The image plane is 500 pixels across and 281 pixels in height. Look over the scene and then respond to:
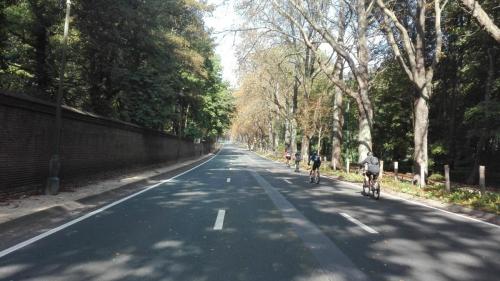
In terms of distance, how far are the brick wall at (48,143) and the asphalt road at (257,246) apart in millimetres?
3125

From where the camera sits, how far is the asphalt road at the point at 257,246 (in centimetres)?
580

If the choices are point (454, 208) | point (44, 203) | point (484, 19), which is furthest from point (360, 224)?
point (484, 19)

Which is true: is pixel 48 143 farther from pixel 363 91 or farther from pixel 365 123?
pixel 365 123

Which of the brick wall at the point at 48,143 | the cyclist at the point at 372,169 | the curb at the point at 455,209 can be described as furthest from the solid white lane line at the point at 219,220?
the cyclist at the point at 372,169

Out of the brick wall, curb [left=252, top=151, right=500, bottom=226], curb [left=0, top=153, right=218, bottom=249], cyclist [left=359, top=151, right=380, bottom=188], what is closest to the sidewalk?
curb [left=0, top=153, right=218, bottom=249]

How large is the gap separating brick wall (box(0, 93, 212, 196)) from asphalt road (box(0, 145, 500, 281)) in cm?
312

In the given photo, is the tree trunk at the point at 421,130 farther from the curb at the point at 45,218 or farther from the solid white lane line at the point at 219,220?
the curb at the point at 45,218

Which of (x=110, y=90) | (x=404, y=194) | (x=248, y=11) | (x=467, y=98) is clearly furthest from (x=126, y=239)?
(x=467, y=98)

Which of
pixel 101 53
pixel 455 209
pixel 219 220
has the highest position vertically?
pixel 101 53

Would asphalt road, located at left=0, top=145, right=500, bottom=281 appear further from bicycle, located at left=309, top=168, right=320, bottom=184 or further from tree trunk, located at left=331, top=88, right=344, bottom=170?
tree trunk, located at left=331, top=88, right=344, bottom=170

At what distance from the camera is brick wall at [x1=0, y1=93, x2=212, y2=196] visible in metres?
11.9

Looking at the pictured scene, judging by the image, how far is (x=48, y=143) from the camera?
1455 cm

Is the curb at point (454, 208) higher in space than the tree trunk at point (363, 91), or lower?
lower

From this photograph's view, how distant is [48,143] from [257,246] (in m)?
9.95
